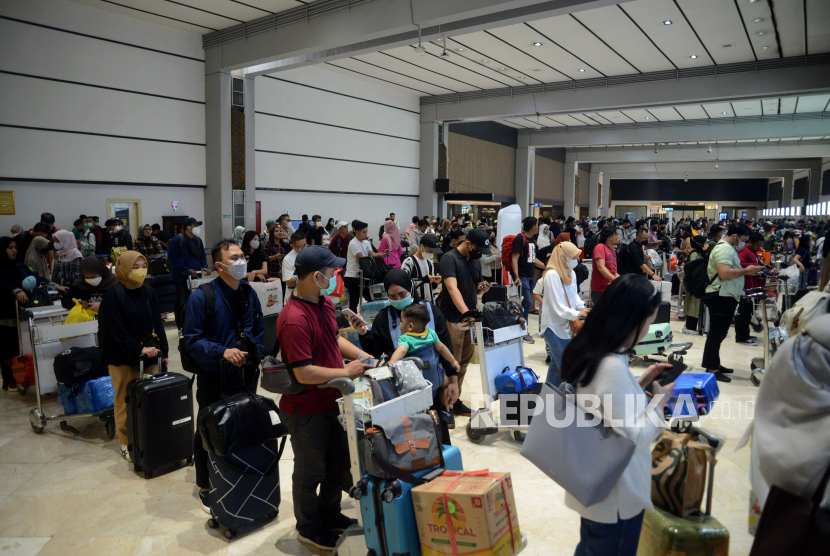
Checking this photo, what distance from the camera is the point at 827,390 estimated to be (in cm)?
150

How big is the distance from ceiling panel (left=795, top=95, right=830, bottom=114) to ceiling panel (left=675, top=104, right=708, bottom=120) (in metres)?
2.71

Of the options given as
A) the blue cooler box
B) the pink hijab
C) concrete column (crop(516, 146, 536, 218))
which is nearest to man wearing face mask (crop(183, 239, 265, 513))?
the blue cooler box

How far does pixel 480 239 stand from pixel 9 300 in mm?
4546

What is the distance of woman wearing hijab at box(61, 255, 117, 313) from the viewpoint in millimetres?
4543

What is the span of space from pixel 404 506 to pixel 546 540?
3.60 ft

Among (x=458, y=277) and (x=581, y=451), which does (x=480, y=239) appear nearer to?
(x=458, y=277)

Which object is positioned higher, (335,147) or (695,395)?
(335,147)

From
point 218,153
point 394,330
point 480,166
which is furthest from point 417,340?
point 480,166

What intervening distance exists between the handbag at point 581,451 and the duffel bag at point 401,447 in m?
0.69

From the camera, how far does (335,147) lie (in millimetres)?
14977

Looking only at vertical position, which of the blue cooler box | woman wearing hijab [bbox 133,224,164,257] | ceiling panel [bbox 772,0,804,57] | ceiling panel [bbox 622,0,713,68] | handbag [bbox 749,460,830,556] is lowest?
the blue cooler box

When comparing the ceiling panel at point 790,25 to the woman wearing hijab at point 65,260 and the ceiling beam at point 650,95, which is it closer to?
the ceiling beam at point 650,95

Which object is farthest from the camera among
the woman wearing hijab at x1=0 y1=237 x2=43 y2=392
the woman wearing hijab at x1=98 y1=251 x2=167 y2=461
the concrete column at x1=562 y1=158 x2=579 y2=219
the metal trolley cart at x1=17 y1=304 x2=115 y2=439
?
the concrete column at x1=562 y1=158 x2=579 y2=219

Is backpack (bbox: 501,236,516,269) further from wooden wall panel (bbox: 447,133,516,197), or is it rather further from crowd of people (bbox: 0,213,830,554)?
wooden wall panel (bbox: 447,133,516,197)
